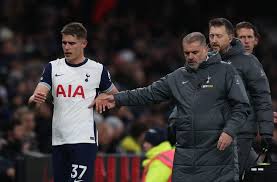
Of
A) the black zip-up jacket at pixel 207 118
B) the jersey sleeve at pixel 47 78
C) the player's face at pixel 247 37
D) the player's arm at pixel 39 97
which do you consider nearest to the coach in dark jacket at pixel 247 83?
the player's face at pixel 247 37

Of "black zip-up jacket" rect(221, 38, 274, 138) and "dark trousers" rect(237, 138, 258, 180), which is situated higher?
"black zip-up jacket" rect(221, 38, 274, 138)

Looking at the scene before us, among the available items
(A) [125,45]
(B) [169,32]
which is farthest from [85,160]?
(B) [169,32]

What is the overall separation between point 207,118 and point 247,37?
5.30 ft

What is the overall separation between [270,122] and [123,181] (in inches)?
149

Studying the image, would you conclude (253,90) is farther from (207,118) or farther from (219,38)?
(207,118)

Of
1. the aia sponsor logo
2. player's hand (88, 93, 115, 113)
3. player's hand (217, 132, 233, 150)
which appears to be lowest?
player's hand (217, 132, 233, 150)

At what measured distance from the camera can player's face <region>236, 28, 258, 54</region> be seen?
35.9ft

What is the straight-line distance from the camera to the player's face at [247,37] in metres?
10.9

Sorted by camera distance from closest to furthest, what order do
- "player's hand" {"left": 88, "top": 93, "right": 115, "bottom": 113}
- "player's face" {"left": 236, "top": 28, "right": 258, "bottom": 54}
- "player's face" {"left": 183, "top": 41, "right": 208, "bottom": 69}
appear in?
"player's face" {"left": 183, "top": 41, "right": 208, "bottom": 69} → "player's hand" {"left": 88, "top": 93, "right": 115, "bottom": 113} → "player's face" {"left": 236, "top": 28, "right": 258, "bottom": 54}

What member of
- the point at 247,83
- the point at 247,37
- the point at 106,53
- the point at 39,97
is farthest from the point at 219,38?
the point at 106,53

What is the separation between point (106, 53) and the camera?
2184 centimetres

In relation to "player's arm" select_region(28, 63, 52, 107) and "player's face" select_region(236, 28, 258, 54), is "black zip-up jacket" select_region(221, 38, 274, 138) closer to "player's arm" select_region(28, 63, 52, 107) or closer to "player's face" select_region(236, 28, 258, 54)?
"player's face" select_region(236, 28, 258, 54)

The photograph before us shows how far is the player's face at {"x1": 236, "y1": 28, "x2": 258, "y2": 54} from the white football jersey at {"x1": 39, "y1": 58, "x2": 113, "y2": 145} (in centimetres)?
178

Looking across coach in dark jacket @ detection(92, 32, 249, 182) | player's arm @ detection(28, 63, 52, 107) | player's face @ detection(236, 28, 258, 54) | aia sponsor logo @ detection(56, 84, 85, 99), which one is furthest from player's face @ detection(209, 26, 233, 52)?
player's arm @ detection(28, 63, 52, 107)
